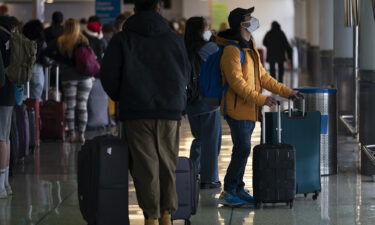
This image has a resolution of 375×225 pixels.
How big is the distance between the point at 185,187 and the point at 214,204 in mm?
1526

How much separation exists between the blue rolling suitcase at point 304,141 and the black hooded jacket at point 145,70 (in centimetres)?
235

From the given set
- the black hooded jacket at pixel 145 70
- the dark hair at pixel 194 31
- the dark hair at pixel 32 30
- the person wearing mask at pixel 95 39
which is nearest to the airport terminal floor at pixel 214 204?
the dark hair at pixel 194 31

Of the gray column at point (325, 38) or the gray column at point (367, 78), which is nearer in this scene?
the gray column at point (367, 78)

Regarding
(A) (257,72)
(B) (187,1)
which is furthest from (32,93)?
(B) (187,1)

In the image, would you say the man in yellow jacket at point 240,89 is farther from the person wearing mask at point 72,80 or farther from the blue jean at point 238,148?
the person wearing mask at point 72,80

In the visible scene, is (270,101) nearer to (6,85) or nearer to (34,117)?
(6,85)

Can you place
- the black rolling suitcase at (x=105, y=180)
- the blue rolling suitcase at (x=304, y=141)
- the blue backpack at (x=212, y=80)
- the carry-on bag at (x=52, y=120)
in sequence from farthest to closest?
the carry-on bag at (x=52, y=120) < the blue rolling suitcase at (x=304, y=141) < the blue backpack at (x=212, y=80) < the black rolling suitcase at (x=105, y=180)

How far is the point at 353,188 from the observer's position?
32.2 feet

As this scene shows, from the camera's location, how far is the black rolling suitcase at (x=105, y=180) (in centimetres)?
688

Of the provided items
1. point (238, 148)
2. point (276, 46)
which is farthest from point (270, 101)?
point (276, 46)

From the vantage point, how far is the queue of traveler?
677cm

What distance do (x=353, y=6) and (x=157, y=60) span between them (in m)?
4.54

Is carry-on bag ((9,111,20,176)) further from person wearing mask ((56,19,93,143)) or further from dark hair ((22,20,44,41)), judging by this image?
person wearing mask ((56,19,93,143))

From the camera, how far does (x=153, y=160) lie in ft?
22.4
